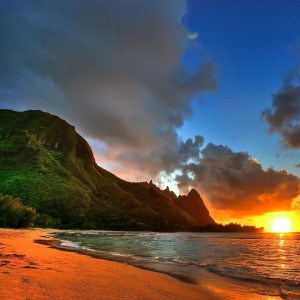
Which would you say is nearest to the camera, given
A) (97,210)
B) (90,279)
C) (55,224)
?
(90,279)

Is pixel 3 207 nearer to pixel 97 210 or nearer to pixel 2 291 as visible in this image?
pixel 2 291

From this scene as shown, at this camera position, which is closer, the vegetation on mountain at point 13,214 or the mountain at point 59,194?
the vegetation on mountain at point 13,214

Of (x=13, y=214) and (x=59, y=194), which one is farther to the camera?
(x=59, y=194)

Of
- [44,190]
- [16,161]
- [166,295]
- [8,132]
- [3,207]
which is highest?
[8,132]

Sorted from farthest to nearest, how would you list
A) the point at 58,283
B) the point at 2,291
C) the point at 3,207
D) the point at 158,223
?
1. the point at 158,223
2. the point at 3,207
3. the point at 58,283
4. the point at 2,291

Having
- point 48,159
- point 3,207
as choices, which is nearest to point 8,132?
point 48,159

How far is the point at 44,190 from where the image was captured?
427 feet

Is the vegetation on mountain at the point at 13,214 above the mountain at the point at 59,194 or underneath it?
underneath

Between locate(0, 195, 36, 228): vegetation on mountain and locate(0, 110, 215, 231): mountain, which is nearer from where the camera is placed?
locate(0, 195, 36, 228): vegetation on mountain

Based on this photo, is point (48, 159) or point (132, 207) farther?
point (132, 207)

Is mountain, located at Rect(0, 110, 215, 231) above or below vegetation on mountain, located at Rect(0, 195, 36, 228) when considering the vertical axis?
above

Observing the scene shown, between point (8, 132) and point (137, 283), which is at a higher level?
point (8, 132)

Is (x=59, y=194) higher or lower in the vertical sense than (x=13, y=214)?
higher

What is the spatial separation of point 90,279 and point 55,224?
117 metres
